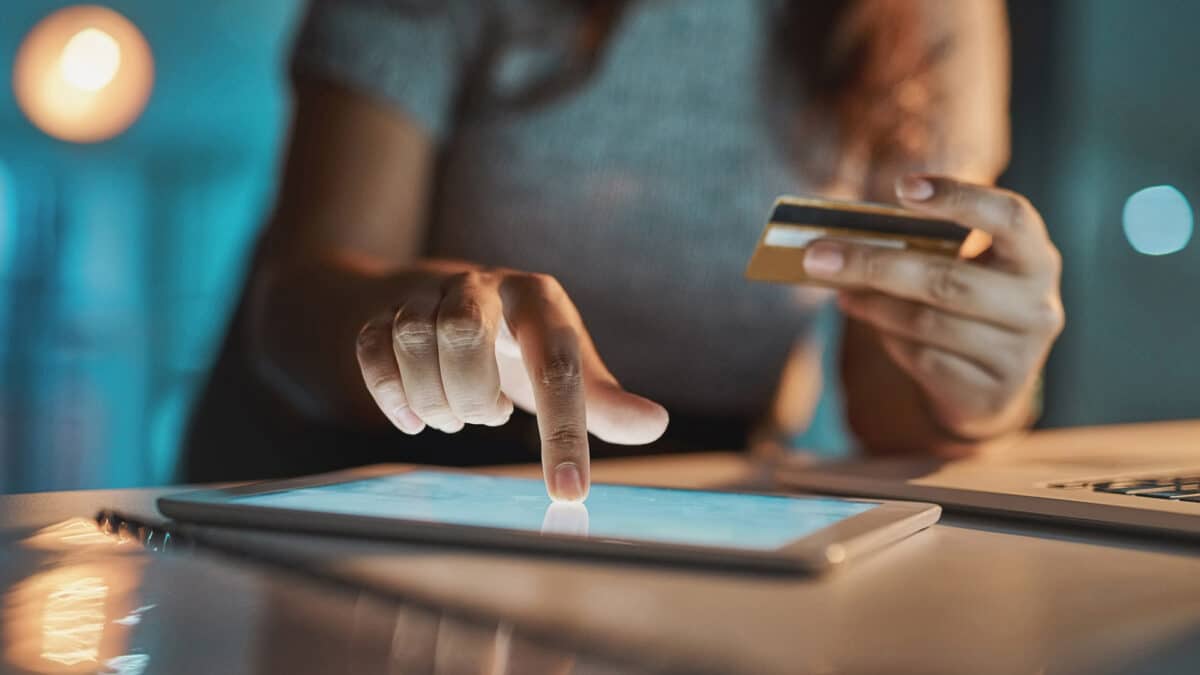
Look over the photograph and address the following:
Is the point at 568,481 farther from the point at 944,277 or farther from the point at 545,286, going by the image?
the point at 944,277

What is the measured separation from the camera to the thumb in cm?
47

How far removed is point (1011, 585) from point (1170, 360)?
9.05ft

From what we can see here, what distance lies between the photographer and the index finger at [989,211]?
0.65 metres

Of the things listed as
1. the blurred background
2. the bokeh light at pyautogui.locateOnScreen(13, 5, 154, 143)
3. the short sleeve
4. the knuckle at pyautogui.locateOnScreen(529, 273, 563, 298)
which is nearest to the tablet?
the knuckle at pyautogui.locateOnScreen(529, 273, 563, 298)

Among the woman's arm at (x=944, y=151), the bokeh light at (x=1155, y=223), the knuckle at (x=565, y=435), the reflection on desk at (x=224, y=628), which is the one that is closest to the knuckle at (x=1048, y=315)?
the woman's arm at (x=944, y=151)

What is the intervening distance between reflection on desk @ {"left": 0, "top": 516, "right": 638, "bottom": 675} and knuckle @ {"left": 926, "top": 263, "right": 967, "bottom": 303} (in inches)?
20.0

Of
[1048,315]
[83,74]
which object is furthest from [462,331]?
[83,74]

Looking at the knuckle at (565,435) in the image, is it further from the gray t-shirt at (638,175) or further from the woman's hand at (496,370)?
the gray t-shirt at (638,175)

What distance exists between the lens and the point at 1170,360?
2721 millimetres

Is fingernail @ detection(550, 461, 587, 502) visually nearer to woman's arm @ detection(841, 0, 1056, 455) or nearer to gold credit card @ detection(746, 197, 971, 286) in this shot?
gold credit card @ detection(746, 197, 971, 286)

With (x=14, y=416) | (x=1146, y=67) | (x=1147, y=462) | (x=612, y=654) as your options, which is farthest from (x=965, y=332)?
(x=14, y=416)

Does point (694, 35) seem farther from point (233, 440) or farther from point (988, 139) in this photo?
point (233, 440)

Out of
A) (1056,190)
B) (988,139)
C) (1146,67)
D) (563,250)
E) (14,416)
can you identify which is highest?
(1146,67)

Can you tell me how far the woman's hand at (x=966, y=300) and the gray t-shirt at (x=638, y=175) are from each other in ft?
1.26
